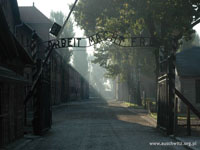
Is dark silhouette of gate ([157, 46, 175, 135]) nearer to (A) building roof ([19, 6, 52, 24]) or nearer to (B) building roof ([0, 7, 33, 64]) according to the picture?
(B) building roof ([0, 7, 33, 64])

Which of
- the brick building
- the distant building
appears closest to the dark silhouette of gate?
the brick building

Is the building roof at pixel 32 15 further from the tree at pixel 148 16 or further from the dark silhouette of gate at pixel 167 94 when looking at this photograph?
the dark silhouette of gate at pixel 167 94

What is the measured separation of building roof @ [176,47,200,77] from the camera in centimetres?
3023

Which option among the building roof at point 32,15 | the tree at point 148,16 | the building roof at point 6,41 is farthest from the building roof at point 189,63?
the building roof at point 32,15

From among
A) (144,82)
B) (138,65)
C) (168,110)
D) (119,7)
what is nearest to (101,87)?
(144,82)

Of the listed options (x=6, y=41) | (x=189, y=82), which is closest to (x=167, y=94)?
(x=6, y=41)

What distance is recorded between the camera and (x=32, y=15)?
50.6 metres

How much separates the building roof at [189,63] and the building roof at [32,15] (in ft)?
75.5

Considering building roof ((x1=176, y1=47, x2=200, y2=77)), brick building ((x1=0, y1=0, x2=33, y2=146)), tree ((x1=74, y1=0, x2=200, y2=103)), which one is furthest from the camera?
building roof ((x1=176, y1=47, x2=200, y2=77))

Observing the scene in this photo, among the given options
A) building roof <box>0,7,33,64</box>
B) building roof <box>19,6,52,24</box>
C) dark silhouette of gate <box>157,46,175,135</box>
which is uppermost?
building roof <box>19,6,52,24</box>

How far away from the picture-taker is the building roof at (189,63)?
30234 millimetres

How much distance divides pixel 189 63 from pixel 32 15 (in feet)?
91.3

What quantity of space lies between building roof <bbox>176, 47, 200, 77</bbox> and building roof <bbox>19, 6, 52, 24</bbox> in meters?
23.0

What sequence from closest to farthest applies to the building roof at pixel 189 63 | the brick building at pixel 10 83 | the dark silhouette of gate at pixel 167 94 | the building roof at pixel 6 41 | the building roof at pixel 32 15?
the building roof at pixel 6 41
the brick building at pixel 10 83
the dark silhouette of gate at pixel 167 94
the building roof at pixel 189 63
the building roof at pixel 32 15
